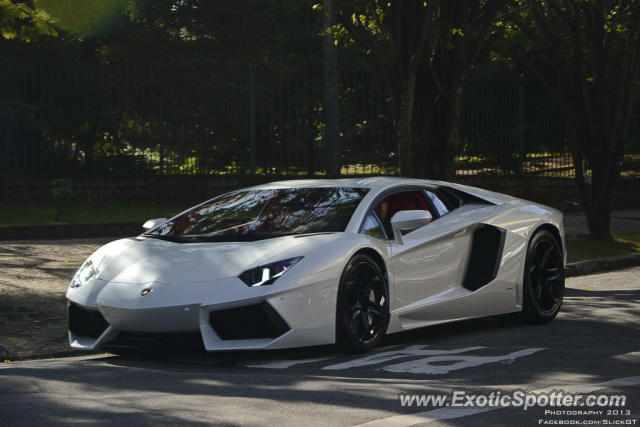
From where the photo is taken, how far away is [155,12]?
27203 mm

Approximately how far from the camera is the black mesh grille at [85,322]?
23.4 ft

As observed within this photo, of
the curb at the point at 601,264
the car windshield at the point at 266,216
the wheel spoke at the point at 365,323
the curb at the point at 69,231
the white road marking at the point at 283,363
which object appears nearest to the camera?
the white road marking at the point at 283,363

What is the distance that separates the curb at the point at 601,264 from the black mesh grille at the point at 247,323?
751cm

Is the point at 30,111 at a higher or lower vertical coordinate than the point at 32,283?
higher

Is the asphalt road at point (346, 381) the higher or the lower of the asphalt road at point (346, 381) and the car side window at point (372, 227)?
the lower

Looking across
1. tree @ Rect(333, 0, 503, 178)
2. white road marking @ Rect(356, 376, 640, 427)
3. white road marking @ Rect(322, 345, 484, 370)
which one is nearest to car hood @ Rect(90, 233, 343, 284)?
white road marking @ Rect(322, 345, 484, 370)

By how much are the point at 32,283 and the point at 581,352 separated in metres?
6.08

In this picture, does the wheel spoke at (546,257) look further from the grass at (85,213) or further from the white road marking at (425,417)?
the grass at (85,213)

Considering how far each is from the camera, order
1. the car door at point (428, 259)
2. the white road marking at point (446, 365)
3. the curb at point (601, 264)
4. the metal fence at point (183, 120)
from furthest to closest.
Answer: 1. the metal fence at point (183, 120)
2. the curb at point (601, 264)
3. the car door at point (428, 259)
4. the white road marking at point (446, 365)

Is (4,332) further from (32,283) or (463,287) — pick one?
(463,287)

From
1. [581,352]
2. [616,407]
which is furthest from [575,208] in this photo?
[616,407]

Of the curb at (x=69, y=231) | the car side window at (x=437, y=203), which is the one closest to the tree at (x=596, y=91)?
the curb at (x=69, y=231)

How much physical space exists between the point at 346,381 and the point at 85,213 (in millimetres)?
15550

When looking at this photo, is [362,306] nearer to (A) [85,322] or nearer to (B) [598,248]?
(A) [85,322]
